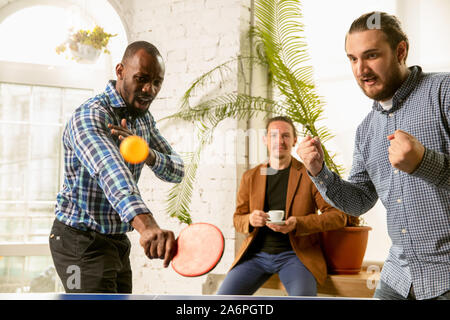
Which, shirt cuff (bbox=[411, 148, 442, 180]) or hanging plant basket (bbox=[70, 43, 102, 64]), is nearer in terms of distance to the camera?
shirt cuff (bbox=[411, 148, 442, 180])

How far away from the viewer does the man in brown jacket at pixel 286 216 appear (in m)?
1.00

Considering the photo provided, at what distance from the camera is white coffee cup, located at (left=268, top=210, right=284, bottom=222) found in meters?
1.06

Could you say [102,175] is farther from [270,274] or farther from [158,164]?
[270,274]

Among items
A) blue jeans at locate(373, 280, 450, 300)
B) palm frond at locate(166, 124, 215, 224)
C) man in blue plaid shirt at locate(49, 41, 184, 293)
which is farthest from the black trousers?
blue jeans at locate(373, 280, 450, 300)

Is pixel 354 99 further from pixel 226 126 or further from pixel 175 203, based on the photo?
pixel 175 203

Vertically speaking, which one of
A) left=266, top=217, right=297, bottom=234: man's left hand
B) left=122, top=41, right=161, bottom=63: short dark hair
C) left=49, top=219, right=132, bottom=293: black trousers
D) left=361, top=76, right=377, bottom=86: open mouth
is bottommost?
left=49, top=219, right=132, bottom=293: black trousers

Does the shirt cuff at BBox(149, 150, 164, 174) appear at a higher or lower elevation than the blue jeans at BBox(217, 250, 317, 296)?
higher

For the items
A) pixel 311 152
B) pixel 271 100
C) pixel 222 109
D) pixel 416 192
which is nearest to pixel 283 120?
pixel 271 100

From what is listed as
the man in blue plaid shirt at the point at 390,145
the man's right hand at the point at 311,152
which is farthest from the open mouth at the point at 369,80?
the man's right hand at the point at 311,152

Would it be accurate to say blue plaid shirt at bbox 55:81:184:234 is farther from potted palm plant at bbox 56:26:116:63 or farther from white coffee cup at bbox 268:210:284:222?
white coffee cup at bbox 268:210:284:222

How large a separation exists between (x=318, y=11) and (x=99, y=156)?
66 cm

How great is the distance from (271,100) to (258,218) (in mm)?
293
